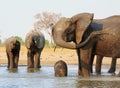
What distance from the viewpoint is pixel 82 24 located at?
19.1 metres

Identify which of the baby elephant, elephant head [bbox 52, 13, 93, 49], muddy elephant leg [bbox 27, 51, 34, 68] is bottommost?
the baby elephant

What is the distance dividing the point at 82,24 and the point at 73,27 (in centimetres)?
43

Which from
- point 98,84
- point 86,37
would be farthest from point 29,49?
point 98,84

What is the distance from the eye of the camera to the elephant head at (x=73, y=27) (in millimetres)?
18688

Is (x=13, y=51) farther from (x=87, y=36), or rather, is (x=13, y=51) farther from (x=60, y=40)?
(x=60, y=40)

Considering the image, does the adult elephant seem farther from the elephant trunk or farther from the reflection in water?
the reflection in water

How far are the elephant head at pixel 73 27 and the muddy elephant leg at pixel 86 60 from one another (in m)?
0.47

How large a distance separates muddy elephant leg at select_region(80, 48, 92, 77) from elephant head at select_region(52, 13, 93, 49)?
1.55ft

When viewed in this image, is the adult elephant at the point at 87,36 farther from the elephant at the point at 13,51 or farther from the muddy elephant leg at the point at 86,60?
the elephant at the point at 13,51

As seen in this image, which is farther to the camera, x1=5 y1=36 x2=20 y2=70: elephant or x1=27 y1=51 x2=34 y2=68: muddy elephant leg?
x1=27 y1=51 x2=34 y2=68: muddy elephant leg

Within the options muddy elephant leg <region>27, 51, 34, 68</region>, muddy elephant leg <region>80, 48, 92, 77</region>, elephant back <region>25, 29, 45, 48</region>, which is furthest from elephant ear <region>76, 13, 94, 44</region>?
muddy elephant leg <region>27, 51, 34, 68</region>

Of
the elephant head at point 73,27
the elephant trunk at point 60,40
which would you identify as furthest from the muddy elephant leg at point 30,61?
the elephant trunk at point 60,40

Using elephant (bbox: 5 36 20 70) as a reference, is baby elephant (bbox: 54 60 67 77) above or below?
below

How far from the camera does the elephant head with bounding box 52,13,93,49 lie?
736 inches
